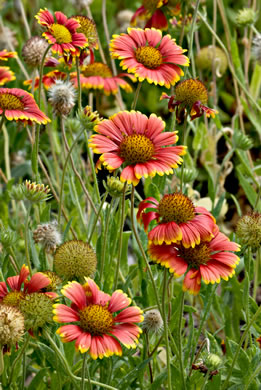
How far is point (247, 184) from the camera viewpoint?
262cm

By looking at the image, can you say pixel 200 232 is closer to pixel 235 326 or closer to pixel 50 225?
pixel 50 225

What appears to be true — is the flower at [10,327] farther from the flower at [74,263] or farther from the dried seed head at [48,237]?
the dried seed head at [48,237]

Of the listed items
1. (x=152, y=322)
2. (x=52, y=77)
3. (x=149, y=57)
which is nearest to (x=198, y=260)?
(x=152, y=322)

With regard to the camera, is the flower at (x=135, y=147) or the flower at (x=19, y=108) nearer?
the flower at (x=135, y=147)

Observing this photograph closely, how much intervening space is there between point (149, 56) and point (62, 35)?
25 centimetres

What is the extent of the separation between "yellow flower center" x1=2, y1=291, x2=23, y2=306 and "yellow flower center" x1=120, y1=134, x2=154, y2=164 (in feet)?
1.27

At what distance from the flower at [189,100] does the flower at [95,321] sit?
584 mm

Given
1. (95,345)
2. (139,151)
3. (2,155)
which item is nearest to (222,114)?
(2,155)

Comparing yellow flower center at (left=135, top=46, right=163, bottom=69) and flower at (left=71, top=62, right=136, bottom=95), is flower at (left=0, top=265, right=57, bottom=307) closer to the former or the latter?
yellow flower center at (left=135, top=46, right=163, bottom=69)

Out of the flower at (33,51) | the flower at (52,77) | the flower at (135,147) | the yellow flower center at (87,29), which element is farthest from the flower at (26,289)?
the flower at (52,77)

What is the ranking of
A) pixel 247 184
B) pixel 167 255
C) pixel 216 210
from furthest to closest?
pixel 247 184 < pixel 216 210 < pixel 167 255

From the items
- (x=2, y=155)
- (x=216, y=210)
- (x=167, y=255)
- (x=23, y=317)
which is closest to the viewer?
(x=23, y=317)

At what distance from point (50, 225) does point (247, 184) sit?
1.00 m

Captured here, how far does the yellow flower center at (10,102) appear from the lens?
1723 millimetres
